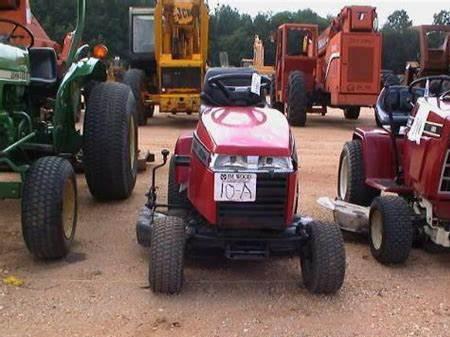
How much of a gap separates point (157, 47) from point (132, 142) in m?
7.67

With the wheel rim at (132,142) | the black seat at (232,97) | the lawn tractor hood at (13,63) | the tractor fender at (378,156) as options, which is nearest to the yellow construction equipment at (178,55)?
the wheel rim at (132,142)

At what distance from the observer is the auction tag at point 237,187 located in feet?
13.5

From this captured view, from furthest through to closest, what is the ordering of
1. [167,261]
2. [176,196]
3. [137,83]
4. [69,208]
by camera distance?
[137,83]
[176,196]
[69,208]
[167,261]

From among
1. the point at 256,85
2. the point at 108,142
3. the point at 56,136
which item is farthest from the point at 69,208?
the point at 256,85

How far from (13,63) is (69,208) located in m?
1.10

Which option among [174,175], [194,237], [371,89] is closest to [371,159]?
[174,175]

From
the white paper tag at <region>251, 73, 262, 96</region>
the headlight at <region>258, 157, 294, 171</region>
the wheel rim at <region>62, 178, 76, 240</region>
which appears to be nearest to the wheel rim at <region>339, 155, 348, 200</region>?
the white paper tag at <region>251, 73, 262, 96</region>

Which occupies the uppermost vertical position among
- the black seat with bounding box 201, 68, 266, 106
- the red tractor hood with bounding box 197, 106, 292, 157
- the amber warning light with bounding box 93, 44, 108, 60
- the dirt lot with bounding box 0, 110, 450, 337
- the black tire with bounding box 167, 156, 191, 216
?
the amber warning light with bounding box 93, 44, 108, 60

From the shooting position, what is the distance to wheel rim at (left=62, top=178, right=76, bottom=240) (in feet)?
15.9

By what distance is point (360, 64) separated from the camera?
46.5 feet

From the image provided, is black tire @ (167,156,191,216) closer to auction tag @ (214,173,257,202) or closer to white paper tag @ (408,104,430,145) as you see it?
auction tag @ (214,173,257,202)

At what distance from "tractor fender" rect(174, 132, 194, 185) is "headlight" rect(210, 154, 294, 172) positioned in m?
0.70

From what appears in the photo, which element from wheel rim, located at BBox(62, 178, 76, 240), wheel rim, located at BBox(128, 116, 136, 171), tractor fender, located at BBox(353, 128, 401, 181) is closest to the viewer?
wheel rim, located at BBox(62, 178, 76, 240)

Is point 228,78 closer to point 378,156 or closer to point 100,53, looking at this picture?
point 378,156
